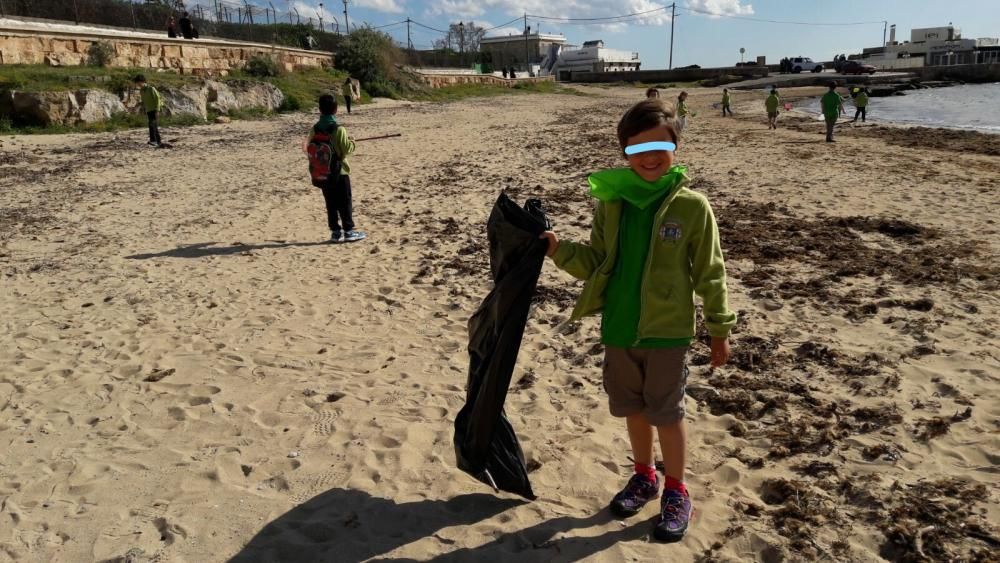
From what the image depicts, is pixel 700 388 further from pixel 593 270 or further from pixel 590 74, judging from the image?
pixel 590 74

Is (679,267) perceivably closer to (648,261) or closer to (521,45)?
(648,261)

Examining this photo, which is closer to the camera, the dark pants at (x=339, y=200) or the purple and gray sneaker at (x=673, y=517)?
the purple and gray sneaker at (x=673, y=517)

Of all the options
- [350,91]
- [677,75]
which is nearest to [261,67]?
[350,91]

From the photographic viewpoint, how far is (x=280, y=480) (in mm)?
3309

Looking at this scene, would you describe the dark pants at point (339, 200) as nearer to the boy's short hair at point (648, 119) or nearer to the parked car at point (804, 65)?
the boy's short hair at point (648, 119)

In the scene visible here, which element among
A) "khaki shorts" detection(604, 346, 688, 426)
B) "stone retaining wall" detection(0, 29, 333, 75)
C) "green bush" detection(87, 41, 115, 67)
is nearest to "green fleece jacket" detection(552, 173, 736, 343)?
"khaki shorts" detection(604, 346, 688, 426)

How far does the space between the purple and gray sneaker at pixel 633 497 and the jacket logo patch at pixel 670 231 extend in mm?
1202

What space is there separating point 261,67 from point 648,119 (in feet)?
112

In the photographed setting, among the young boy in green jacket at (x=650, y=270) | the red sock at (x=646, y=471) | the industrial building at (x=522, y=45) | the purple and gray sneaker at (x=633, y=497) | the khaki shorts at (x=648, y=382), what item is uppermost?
the industrial building at (x=522, y=45)

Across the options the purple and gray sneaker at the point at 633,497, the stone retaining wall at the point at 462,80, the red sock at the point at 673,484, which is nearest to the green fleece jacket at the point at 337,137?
the purple and gray sneaker at the point at 633,497

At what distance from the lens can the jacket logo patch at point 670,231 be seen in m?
2.47

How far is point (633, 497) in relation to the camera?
2.98 m

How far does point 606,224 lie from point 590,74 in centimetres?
8559

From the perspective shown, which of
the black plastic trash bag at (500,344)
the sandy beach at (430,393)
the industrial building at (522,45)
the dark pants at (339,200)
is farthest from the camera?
the industrial building at (522,45)
